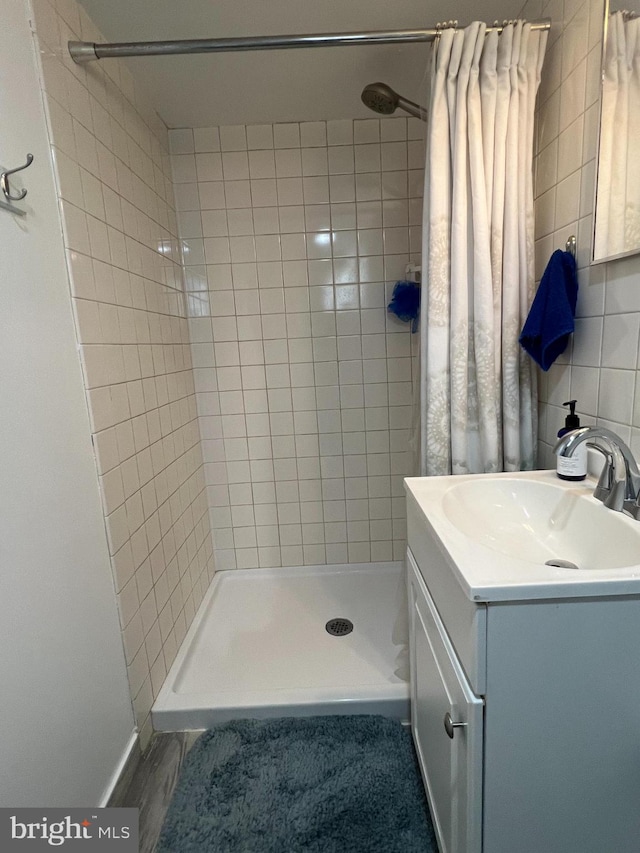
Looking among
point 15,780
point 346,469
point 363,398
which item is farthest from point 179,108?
point 15,780

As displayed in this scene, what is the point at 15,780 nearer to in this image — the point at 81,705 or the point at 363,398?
the point at 81,705

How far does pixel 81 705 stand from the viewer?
1.02 meters

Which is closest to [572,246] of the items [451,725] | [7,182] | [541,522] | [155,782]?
[541,522]

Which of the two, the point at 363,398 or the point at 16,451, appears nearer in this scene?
the point at 16,451

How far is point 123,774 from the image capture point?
1187mm

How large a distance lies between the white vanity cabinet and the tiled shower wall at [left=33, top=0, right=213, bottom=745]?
3.33ft

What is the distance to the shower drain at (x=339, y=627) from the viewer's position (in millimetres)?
1758

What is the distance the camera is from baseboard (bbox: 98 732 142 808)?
3.65 feet

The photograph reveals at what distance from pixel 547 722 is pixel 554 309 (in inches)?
35.4

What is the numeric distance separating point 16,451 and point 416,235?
1770 mm

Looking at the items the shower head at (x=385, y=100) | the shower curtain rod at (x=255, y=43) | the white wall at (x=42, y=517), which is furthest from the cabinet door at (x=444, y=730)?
the shower head at (x=385, y=100)

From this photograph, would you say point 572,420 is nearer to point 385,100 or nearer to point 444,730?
point 444,730

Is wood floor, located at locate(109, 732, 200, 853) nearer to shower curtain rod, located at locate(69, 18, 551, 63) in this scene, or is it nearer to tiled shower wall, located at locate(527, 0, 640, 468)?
tiled shower wall, located at locate(527, 0, 640, 468)

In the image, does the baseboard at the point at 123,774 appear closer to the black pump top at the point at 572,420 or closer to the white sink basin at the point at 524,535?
the white sink basin at the point at 524,535
